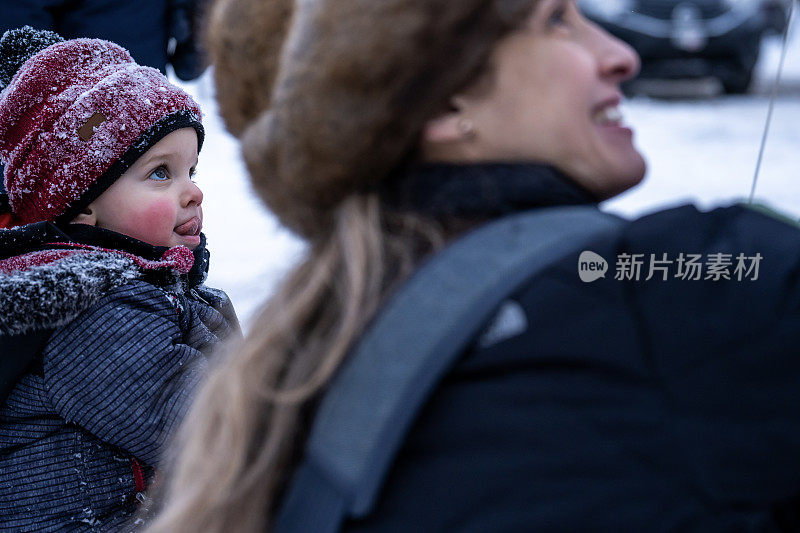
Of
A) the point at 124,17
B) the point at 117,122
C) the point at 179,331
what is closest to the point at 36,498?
the point at 179,331

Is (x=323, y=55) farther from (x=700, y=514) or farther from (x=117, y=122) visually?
(x=117, y=122)

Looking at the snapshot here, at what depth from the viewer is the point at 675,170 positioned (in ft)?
17.6

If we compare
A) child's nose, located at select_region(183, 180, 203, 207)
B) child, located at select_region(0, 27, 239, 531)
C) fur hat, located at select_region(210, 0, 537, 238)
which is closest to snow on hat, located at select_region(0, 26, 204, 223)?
child, located at select_region(0, 27, 239, 531)

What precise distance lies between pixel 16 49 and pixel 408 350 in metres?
1.61

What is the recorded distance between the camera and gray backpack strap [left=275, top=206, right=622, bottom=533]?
74cm

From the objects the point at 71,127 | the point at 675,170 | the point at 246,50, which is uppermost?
the point at 246,50

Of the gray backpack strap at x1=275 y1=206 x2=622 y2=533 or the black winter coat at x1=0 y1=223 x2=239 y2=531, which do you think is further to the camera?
the black winter coat at x1=0 y1=223 x2=239 y2=531

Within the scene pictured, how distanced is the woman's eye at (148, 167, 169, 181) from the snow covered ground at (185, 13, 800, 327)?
0.65 m

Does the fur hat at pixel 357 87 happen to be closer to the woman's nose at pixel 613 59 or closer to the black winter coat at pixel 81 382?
the woman's nose at pixel 613 59

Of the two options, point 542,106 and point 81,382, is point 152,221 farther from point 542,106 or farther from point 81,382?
point 542,106

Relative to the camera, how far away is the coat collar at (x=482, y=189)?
0.86 m

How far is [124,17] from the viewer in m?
2.43
